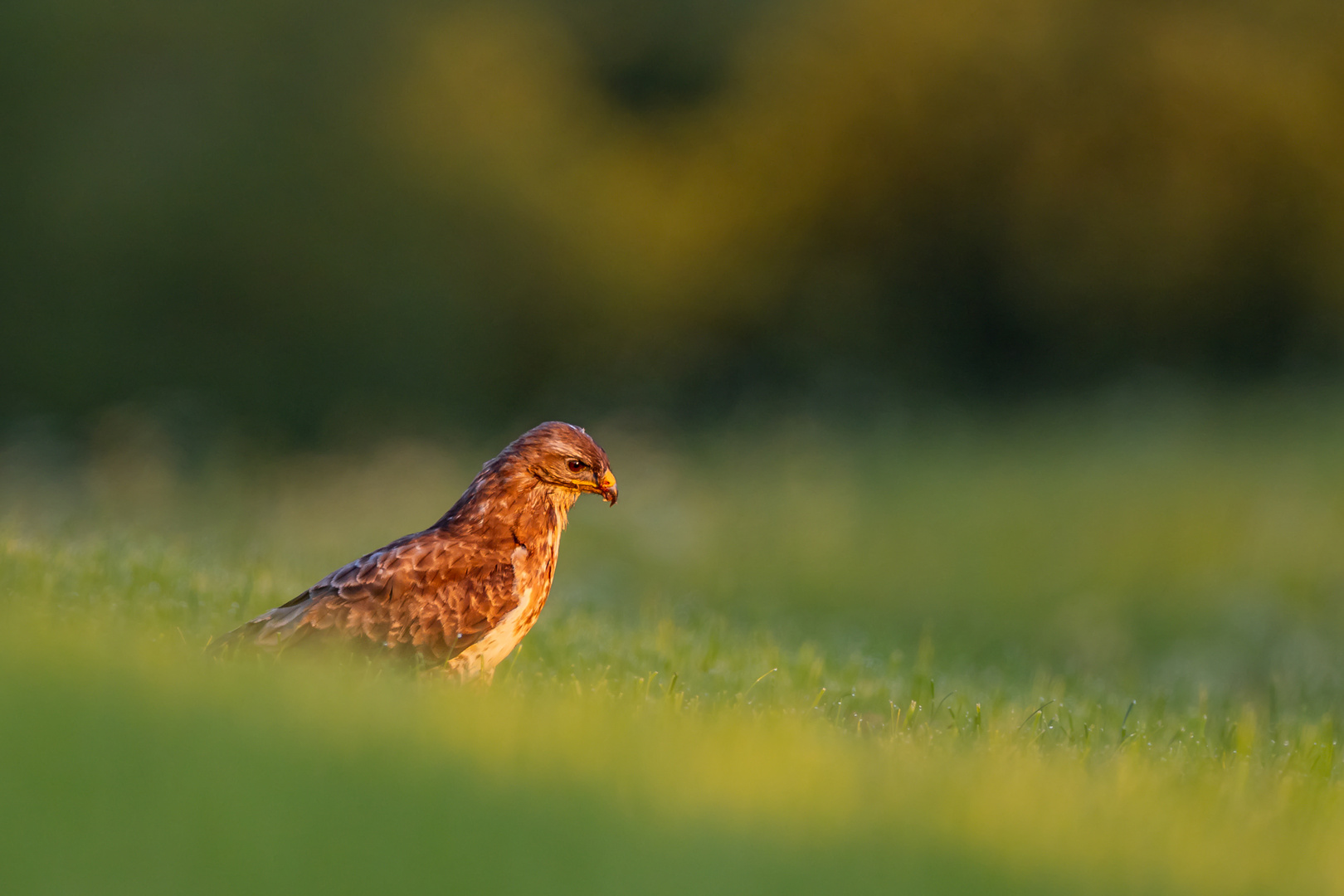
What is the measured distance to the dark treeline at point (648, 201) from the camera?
837 inches

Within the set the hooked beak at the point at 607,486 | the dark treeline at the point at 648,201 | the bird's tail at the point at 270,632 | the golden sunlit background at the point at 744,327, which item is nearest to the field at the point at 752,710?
the golden sunlit background at the point at 744,327

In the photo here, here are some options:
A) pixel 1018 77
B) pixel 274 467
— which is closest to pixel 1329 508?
pixel 1018 77

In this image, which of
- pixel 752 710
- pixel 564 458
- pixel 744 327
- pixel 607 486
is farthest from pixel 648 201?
pixel 752 710

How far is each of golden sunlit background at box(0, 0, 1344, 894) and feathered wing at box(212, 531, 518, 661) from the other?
34.1 inches

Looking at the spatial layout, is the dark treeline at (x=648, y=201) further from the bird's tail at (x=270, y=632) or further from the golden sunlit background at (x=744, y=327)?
the bird's tail at (x=270, y=632)

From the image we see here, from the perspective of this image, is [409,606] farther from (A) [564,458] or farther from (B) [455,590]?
(A) [564,458]

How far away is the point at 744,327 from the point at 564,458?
1702cm

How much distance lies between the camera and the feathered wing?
5832 mm

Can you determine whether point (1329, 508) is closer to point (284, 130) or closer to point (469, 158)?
point (469, 158)

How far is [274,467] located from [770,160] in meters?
9.28

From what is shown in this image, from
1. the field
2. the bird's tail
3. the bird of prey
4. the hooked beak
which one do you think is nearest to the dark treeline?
the field

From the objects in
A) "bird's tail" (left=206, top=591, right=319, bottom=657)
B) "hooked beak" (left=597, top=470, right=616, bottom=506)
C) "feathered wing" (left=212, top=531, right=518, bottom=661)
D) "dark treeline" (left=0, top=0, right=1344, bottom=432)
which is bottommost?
"bird's tail" (left=206, top=591, right=319, bottom=657)

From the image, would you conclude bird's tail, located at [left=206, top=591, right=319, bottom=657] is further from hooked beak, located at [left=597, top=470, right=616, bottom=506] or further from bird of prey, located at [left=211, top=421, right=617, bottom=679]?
hooked beak, located at [left=597, top=470, right=616, bottom=506]

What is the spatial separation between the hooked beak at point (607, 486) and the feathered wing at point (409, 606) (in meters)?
0.66
